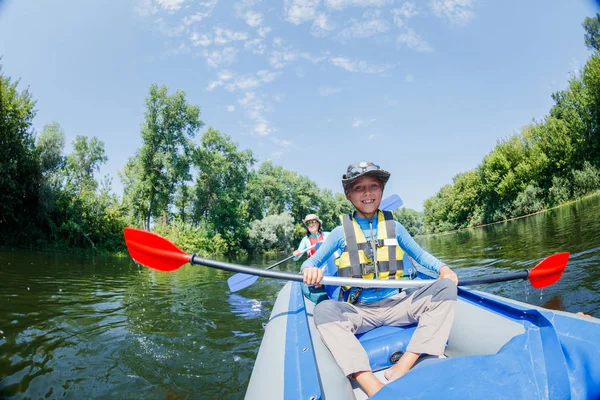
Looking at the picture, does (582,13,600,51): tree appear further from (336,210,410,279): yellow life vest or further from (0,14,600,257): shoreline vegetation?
(336,210,410,279): yellow life vest

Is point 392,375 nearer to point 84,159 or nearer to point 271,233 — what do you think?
point 271,233

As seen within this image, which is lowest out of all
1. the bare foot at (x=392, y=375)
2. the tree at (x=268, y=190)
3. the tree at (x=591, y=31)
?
the bare foot at (x=392, y=375)

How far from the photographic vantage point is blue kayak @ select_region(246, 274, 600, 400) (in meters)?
1.06

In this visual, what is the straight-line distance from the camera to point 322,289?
2.78 metres

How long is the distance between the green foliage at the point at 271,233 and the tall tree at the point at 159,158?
23.7 feet

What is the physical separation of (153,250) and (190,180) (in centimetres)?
2213

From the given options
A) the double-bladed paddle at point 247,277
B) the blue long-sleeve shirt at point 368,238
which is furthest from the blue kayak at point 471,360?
the double-bladed paddle at point 247,277

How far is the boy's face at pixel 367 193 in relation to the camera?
2443 mm

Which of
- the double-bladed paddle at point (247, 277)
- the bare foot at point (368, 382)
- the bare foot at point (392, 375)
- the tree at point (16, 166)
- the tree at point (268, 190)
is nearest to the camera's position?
the bare foot at point (368, 382)

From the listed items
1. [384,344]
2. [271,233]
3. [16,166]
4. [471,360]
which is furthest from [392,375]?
[271,233]

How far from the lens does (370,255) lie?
2359 mm

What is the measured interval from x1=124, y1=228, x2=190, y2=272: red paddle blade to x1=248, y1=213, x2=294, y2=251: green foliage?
23740 millimetres

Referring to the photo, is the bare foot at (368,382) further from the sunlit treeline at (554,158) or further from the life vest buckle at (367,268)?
the sunlit treeline at (554,158)

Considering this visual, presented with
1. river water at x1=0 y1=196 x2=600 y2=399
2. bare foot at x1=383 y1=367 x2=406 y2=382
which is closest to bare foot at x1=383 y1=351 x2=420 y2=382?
bare foot at x1=383 y1=367 x2=406 y2=382
